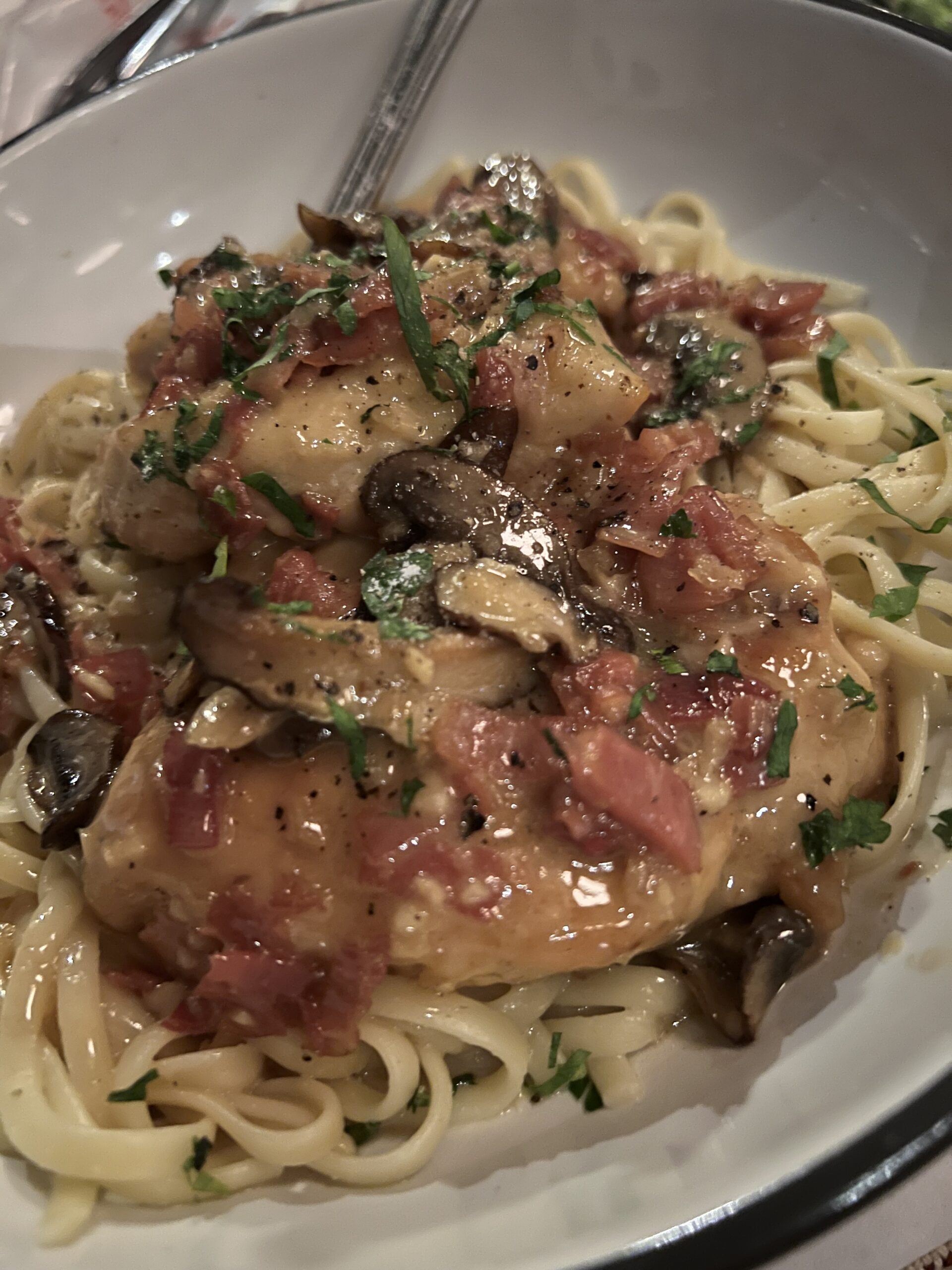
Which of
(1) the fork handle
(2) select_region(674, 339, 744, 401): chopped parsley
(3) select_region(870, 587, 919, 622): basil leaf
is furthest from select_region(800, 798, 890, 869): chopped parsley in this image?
(1) the fork handle

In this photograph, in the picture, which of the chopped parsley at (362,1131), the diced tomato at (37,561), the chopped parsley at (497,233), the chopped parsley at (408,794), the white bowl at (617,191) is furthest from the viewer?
the chopped parsley at (497,233)

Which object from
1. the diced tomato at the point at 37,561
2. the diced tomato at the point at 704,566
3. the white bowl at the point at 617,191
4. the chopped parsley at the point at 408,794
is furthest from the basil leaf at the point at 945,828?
the diced tomato at the point at 37,561

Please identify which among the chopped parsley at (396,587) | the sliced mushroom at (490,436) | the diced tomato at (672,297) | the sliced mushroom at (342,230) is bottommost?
the chopped parsley at (396,587)

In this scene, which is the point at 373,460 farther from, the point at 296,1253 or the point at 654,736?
the point at 296,1253

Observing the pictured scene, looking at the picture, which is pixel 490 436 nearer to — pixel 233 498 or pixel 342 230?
pixel 233 498

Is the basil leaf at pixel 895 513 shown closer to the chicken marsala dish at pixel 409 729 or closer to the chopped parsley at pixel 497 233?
the chicken marsala dish at pixel 409 729

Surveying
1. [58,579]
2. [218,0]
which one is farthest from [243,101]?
[58,579]

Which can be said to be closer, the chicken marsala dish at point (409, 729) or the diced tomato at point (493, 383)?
the chicken marsala dish at point (409, 729)
